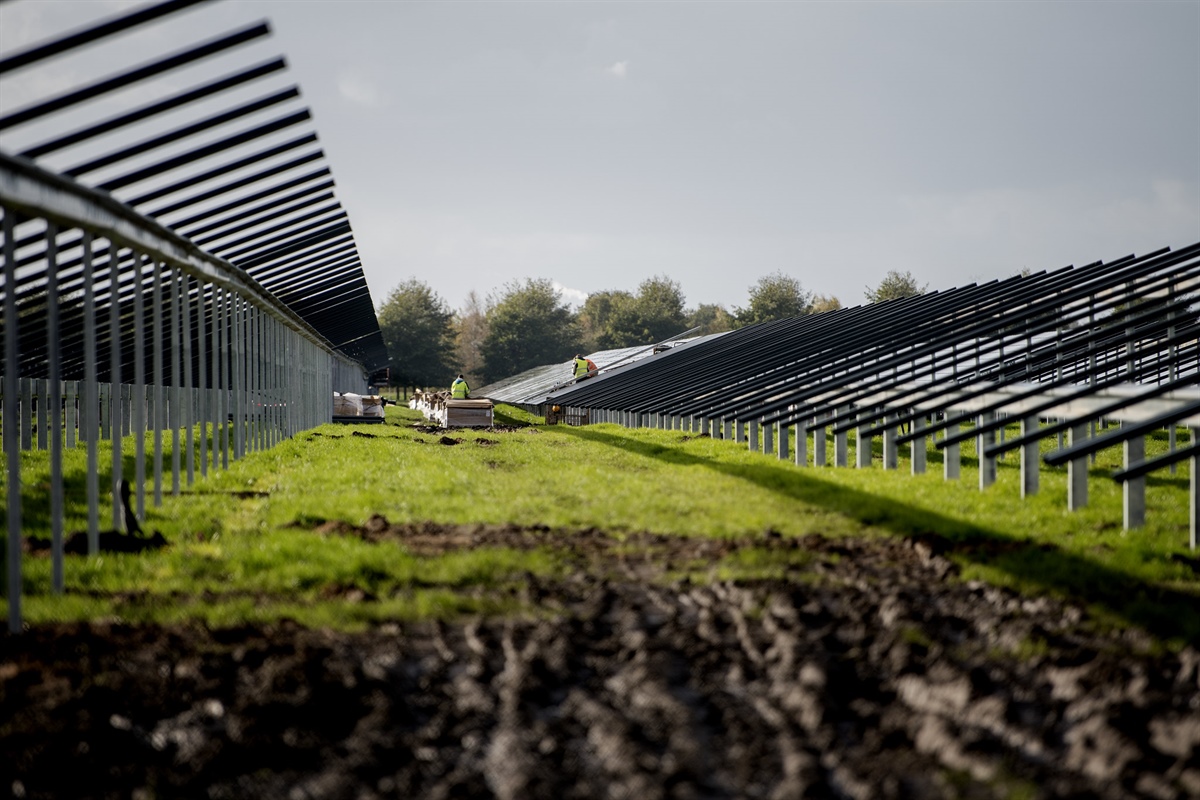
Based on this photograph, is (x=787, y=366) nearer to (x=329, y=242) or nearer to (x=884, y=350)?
(x=884, y=350)

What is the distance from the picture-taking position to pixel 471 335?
317 ft

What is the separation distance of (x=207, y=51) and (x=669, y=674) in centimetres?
379

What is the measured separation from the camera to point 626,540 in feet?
19.5

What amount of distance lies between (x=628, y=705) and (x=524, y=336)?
233 ft

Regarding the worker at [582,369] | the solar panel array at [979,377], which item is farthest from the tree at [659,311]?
the solar panel array at [979,377]

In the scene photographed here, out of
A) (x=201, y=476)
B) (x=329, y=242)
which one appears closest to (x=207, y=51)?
(x=201, y=476)

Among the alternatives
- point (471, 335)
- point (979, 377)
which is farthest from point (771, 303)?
point (979, 377)

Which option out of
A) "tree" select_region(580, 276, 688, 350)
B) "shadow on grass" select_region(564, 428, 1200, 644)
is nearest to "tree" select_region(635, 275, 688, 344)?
"tree" select_region(580, 276, 688, 350)

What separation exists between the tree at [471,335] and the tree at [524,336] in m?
3.46

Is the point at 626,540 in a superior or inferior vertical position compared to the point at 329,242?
inferior

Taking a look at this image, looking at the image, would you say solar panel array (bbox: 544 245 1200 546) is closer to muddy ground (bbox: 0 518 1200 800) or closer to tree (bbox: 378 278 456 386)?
muddy ground (bbox: 0 518 1200 800)

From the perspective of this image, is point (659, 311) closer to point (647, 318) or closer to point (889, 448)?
point (647, 318)

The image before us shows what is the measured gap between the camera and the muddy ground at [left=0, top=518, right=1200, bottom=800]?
2.49 m

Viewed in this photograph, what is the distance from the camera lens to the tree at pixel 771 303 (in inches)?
2781
